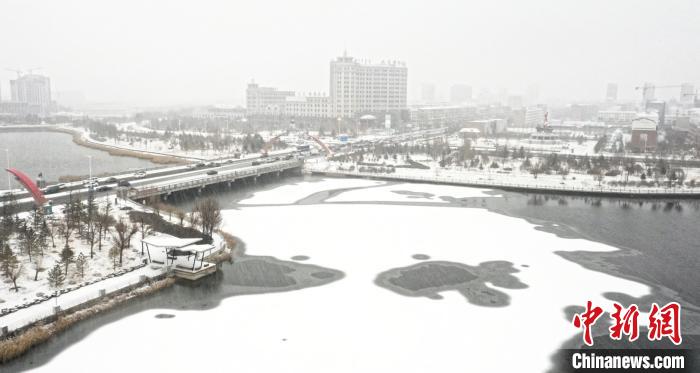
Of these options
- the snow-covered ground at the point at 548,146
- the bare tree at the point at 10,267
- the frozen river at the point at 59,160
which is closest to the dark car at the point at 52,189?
the frozen river at the point at 59,160

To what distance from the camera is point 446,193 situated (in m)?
32.0

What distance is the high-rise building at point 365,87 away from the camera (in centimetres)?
9238

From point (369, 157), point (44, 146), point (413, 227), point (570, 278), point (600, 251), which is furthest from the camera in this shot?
point (44, 146)

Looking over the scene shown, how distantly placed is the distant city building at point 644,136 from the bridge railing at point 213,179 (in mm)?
35229

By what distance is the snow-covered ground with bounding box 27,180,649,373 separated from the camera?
11250 millimetres

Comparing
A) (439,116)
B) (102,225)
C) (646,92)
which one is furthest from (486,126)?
(646,92)

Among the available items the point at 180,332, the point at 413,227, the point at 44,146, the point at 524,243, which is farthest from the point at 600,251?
the point at 44,146

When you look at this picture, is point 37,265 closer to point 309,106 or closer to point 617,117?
point 309,106

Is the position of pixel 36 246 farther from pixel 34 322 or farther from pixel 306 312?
pixel 306 312

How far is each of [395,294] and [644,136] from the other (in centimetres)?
4923

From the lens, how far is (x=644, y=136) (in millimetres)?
54281

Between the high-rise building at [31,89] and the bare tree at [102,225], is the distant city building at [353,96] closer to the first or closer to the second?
the bare tree at [102,225]

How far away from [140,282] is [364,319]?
6.65 m

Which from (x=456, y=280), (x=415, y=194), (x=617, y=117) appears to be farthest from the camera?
(x=617, y=117)
